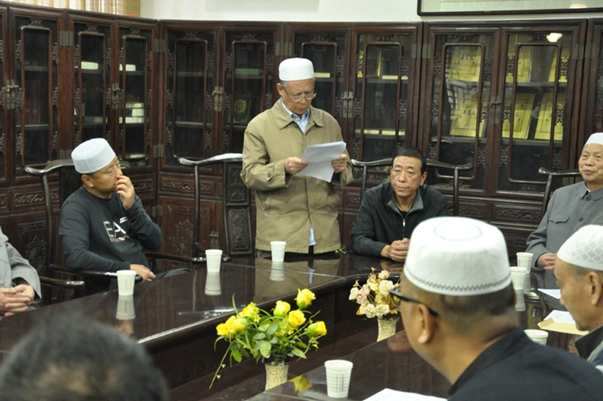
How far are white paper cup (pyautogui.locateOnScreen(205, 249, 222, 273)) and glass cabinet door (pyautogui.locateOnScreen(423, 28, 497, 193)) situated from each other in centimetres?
224

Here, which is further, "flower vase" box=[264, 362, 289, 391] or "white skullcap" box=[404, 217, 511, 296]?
"flower vase" box=[264, 362, 289, 391]

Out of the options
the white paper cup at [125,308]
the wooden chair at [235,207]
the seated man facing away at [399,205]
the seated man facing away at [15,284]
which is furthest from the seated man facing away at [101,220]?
the seated man facing away at [399,205]

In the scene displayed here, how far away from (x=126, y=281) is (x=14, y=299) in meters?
0.48

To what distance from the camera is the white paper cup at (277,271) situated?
10.7ft

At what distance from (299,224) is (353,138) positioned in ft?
5.31

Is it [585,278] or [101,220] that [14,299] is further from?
[585,278]

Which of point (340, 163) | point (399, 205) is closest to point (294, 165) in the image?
point (340, 163)

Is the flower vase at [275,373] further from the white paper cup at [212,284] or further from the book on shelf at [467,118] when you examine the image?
the book on shelf at [467,118]

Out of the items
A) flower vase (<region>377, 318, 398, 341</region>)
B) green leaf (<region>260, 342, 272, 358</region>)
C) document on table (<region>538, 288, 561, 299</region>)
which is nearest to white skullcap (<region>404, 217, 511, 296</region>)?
green leaf (<region>260, 342, 272, 358</region>)

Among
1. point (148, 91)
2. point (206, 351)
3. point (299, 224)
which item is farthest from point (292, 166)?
point (148, 91)

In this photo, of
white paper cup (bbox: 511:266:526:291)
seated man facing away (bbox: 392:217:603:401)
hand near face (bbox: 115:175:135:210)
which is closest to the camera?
seated man facing away (bbox: 392:217:603:401)

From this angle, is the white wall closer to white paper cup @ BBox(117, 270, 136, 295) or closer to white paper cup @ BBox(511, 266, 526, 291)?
white paper cup @ BBox(511, 266, 526, 291)

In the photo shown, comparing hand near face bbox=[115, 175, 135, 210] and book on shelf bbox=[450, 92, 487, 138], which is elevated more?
book on shelf bbox=[450, 92, 487, 138]

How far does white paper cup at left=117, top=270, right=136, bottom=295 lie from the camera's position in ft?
9.10
